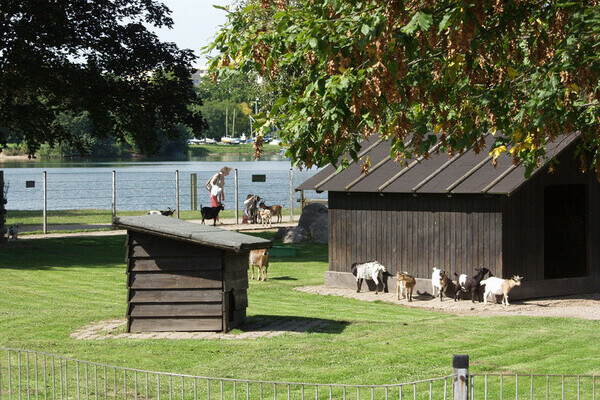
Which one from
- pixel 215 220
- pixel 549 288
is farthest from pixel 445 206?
pixel 215 220

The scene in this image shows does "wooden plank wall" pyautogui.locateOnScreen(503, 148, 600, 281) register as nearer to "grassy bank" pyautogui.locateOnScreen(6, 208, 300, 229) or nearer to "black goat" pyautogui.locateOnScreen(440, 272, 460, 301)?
"black goat" pyautogui.locateOnScreen(440, 272, 460, 301)

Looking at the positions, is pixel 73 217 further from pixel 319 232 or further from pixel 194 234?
pixel 194 234

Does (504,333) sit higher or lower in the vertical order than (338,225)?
lower

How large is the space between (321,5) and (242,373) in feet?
15.1

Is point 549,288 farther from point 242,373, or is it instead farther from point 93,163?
point 93,163

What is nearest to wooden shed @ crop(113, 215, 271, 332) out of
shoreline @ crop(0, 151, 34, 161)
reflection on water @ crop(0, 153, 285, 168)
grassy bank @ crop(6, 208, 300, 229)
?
grassy bank @ crop(6, 208, 300, 229)

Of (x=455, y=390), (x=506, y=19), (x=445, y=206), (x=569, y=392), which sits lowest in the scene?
(x=569, y=392)

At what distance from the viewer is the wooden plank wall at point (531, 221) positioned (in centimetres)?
1908

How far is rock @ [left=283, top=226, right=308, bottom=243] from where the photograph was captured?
32.0m

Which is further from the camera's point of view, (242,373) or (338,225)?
(338,225)

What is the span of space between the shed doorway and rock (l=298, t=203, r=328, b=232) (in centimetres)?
1263

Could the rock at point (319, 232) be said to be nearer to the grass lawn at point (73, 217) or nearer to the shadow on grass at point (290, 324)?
the grass lawn at point (73, 217)

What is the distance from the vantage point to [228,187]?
82188 mm

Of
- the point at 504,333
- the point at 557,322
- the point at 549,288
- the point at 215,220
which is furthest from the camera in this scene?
the point at 215,220
